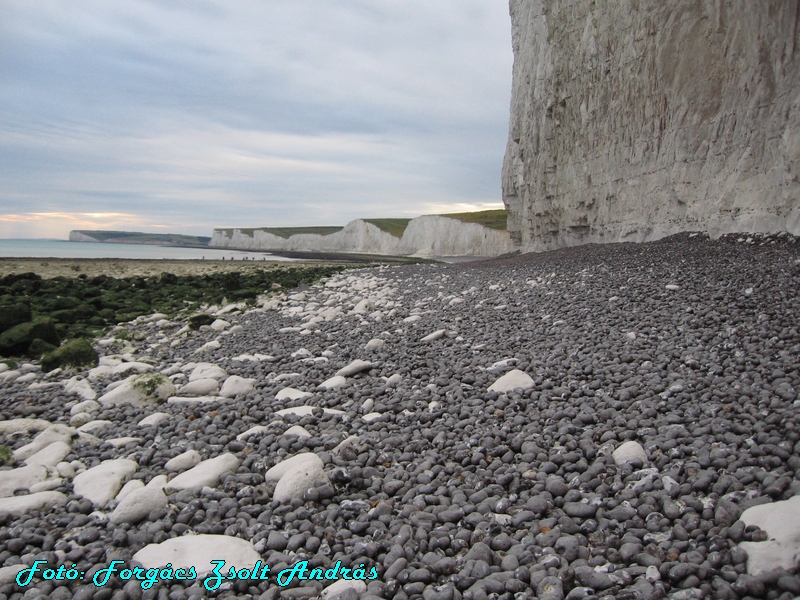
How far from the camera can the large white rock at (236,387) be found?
4.77m

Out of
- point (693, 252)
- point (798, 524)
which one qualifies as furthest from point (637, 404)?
point (693, 252)

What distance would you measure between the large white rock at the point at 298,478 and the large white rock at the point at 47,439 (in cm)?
210

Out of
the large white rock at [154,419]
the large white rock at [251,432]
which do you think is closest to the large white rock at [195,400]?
the large white rock at [154,419]

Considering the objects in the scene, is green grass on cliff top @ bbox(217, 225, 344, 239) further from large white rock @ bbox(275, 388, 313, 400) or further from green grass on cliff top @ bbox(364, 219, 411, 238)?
large white rock @ bbox(275, 388, 313, 400)

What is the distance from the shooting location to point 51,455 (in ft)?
11.3

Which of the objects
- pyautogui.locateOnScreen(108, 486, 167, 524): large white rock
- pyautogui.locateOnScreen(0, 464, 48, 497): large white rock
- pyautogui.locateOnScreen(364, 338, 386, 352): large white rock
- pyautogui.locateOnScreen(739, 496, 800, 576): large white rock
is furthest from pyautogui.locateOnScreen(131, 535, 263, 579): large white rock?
pyautogui.locateOnScreen(364, 338, 386, 352): large white rock

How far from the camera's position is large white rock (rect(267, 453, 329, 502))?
2.75 metres

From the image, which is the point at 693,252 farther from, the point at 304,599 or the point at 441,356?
the point at 304,599

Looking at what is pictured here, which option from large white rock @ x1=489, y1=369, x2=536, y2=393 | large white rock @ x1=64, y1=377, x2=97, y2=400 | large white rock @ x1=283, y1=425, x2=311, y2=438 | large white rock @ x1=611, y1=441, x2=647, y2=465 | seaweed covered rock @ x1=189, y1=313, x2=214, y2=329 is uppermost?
large white rock @ x1=489, y1=369, x2=536, y2=393

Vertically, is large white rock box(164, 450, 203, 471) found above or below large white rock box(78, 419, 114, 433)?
above

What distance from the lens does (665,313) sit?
535cm

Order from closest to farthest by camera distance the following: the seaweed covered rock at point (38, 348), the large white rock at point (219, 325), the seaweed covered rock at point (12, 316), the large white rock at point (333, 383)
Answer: the large white rock at point (333, 383) < the seaweed covered rock at point (38, 348) < the seaweed covered rock at point (12, 316) < the large white rock at point (219, 325)

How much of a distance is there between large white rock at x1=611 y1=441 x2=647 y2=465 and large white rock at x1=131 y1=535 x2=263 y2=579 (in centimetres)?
202

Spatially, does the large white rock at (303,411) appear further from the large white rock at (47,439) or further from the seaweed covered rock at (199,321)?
the seaweed covered rock at (199,321)
